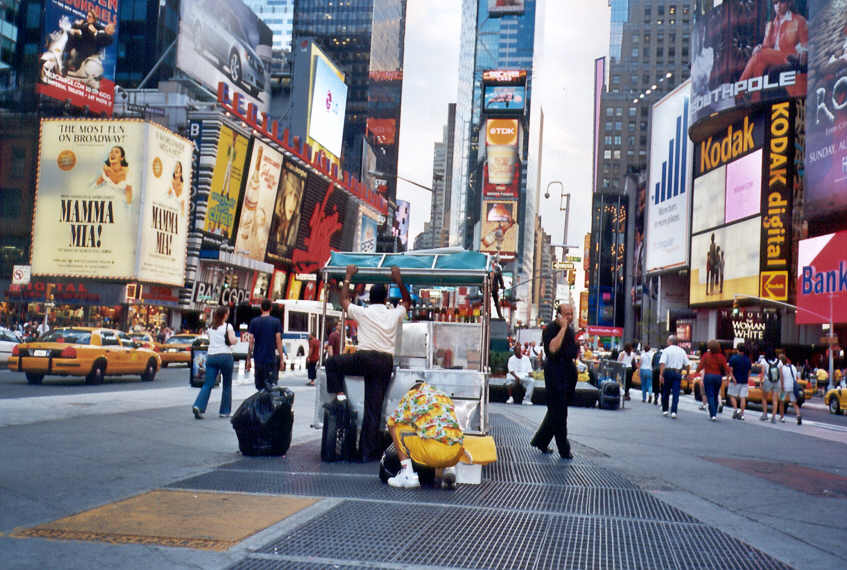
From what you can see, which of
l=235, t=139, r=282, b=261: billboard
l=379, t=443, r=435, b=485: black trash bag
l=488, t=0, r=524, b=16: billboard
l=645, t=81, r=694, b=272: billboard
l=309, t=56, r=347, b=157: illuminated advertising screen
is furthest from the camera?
l=488, t=0, r=524, b=16: billboard

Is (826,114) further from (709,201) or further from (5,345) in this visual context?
(5,345)

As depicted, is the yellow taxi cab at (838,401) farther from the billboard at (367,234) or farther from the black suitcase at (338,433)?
the billboard at (367,234)

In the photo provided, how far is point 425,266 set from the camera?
34.1ft

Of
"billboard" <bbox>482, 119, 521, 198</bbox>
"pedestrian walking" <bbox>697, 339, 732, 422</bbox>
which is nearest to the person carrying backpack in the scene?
"pedestrian walking" <bbox>697, 339, 732, 422</bbox>

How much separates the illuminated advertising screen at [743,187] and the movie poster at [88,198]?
44882mm

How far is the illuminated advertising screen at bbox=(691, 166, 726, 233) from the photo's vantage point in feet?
228

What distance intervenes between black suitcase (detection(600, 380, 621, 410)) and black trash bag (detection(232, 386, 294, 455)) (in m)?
13.2

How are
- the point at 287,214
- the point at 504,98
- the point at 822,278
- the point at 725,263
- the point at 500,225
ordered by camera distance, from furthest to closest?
the point at 504,98, the point at 500,225, the point at 725,263, the point at 287,214, the point at 822,278

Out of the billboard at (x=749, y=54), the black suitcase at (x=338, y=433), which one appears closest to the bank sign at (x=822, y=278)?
the billboard at (x=749, y=54)

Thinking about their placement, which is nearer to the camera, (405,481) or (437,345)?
(405,481)

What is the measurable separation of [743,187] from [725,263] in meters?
6.35

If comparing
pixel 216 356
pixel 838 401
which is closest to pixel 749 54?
pixel 838 401

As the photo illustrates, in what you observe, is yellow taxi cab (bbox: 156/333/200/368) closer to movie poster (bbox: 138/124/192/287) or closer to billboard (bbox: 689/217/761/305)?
movie poster (bbox: 138/124/192/287)

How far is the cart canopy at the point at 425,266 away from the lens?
10.2 metres
